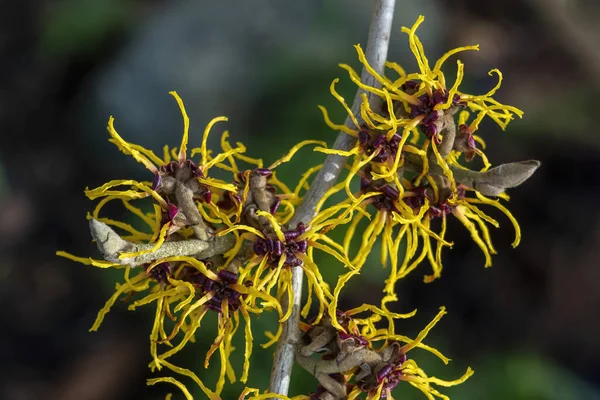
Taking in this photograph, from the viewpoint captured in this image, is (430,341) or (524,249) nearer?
(430,341)

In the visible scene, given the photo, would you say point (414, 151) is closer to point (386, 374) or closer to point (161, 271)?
point (386, 374)

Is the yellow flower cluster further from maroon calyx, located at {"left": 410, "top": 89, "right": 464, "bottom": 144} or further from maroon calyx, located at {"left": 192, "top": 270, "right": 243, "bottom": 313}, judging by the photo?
maroon calyx, located at {"left": 192, "top": 270, "right": 243, "bottom": 313}

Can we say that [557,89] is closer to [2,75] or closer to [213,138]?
[213,138]

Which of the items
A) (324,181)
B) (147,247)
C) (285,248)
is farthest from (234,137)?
(147,247)

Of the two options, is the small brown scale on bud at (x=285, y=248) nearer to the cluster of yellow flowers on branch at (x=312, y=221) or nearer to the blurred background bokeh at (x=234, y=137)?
the cluster of yellow flowers on branch at (x=312, y=221)

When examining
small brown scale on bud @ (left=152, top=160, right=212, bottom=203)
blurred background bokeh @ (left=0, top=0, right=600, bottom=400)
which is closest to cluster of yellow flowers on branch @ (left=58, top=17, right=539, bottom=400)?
small brown scale on bud @ (left=152, top=160, right=212, bottom=203)

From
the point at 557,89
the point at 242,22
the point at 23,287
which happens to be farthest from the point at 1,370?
the point at 557,89

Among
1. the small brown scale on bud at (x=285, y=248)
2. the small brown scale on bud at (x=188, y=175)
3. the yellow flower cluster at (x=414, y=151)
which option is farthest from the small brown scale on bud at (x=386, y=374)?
the small brown scale on bud at (x=188, y=175)

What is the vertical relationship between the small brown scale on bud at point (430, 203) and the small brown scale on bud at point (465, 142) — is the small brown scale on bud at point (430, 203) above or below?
below
